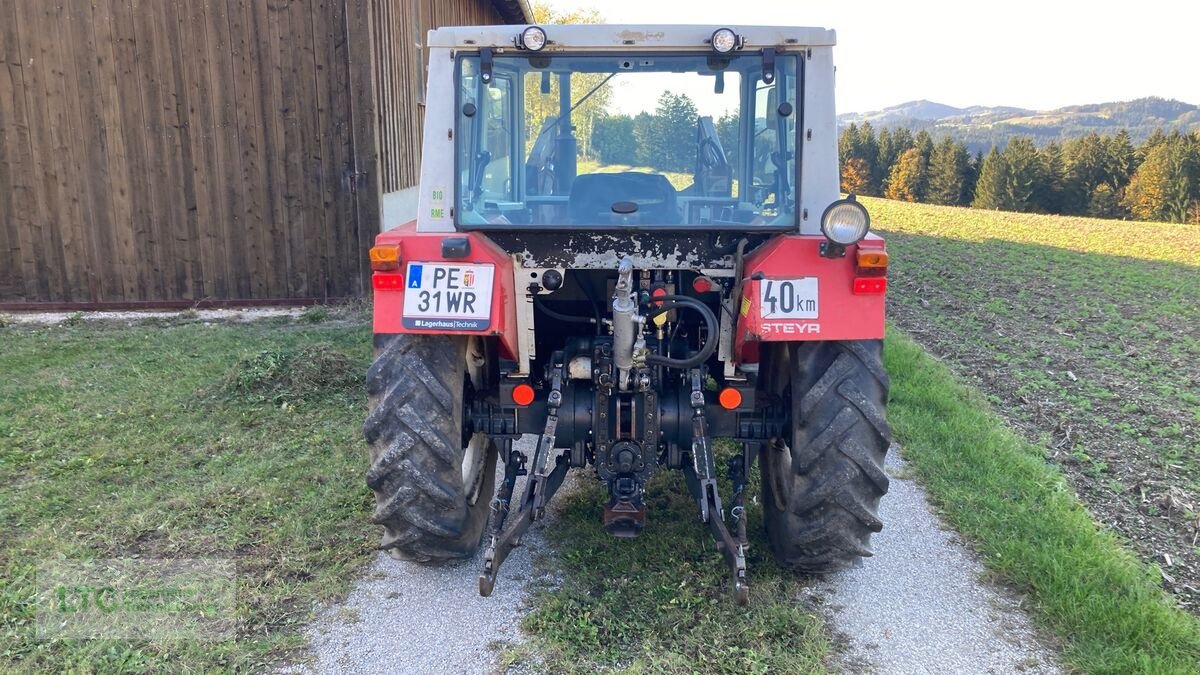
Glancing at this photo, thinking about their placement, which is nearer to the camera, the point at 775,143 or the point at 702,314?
the point at 702,314

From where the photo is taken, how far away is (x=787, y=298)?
331 centimetres

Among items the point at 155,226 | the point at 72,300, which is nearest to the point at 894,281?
the point at 155,226

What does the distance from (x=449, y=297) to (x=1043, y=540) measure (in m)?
2.76

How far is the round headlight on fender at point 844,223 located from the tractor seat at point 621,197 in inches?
24.6

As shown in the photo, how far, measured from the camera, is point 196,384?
256 inches

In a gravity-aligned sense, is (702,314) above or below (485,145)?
below

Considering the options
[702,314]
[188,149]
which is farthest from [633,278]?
[188,149]

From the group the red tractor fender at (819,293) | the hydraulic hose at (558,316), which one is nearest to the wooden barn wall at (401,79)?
the hydraulic hose at (558,316)

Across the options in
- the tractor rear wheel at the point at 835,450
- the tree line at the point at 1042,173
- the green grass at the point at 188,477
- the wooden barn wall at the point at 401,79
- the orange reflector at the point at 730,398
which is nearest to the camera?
the green grass at the point at 188,477

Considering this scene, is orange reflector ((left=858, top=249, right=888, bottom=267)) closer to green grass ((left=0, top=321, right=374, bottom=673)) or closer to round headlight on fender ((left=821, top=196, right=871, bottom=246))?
round headlight on fender ((left=821, top=196, right=871, bottom=246))

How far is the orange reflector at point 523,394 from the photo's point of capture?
3674 millimetres

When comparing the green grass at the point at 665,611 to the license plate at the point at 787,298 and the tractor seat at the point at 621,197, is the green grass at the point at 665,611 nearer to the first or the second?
the license plate at the point at 787,298

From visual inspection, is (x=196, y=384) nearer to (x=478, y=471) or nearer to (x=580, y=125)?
(x=478, y=471)

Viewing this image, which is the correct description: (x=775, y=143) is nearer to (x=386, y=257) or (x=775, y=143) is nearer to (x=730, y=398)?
(x=730, y=398)
